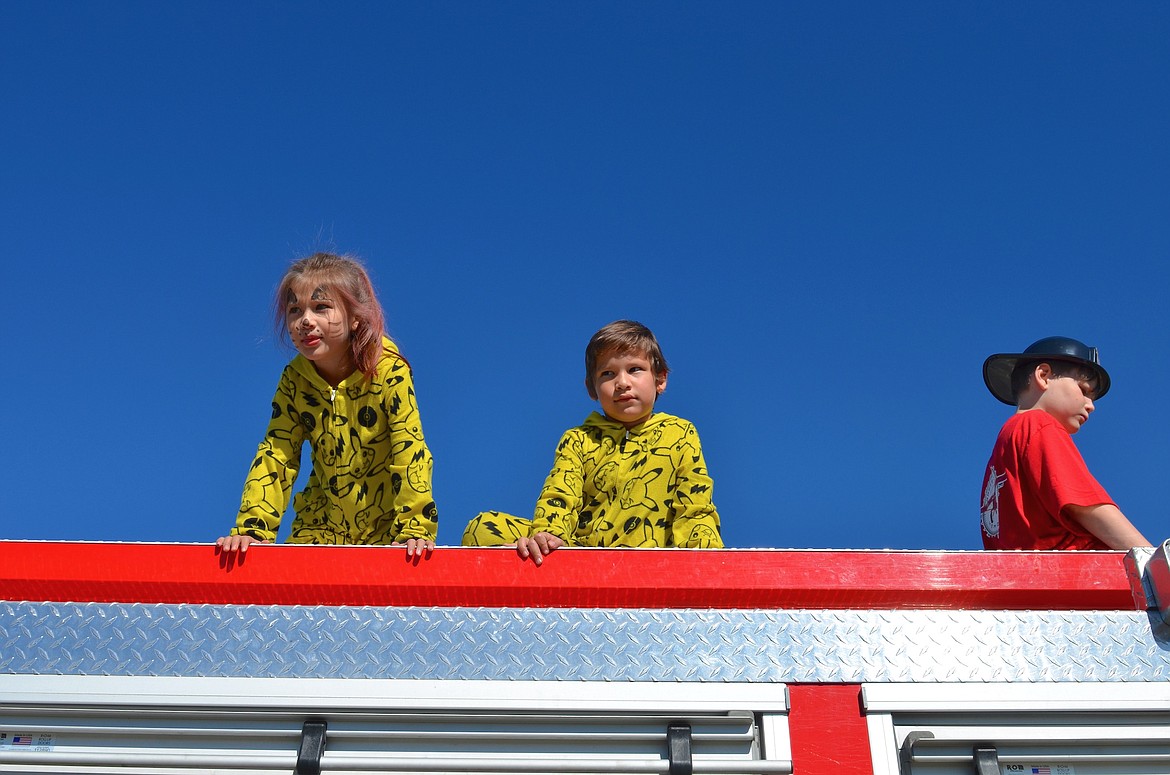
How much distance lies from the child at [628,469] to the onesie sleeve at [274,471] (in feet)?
2.75

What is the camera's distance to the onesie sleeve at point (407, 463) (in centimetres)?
361

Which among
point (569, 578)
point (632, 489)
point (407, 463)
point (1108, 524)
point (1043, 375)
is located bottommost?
point (569, 578)

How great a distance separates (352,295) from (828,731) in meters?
2.33

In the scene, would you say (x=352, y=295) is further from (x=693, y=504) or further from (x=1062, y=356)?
(x=1062, y=356)

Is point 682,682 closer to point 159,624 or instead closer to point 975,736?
point 975,736

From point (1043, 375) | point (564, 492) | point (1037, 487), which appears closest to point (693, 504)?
point (564, 492)

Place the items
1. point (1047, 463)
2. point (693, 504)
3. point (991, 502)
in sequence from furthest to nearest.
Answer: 1. point (693, 504)
2. point (991, 502)
3. point (1047, 463)

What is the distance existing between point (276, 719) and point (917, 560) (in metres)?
1.41

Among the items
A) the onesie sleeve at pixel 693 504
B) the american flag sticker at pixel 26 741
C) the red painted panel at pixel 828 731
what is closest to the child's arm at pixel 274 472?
the american flag sticker at pixel 26 741

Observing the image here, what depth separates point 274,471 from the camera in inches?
152

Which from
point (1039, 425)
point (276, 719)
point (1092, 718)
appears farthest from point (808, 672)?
point (1039, 425)

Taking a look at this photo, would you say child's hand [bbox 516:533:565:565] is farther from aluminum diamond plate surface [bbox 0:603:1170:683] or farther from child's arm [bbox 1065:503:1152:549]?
child's arm [bbox 1065:503:1152:549]

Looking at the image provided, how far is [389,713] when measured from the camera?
2.35m

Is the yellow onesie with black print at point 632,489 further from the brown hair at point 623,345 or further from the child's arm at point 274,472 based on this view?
the child's arm at point 274,472
